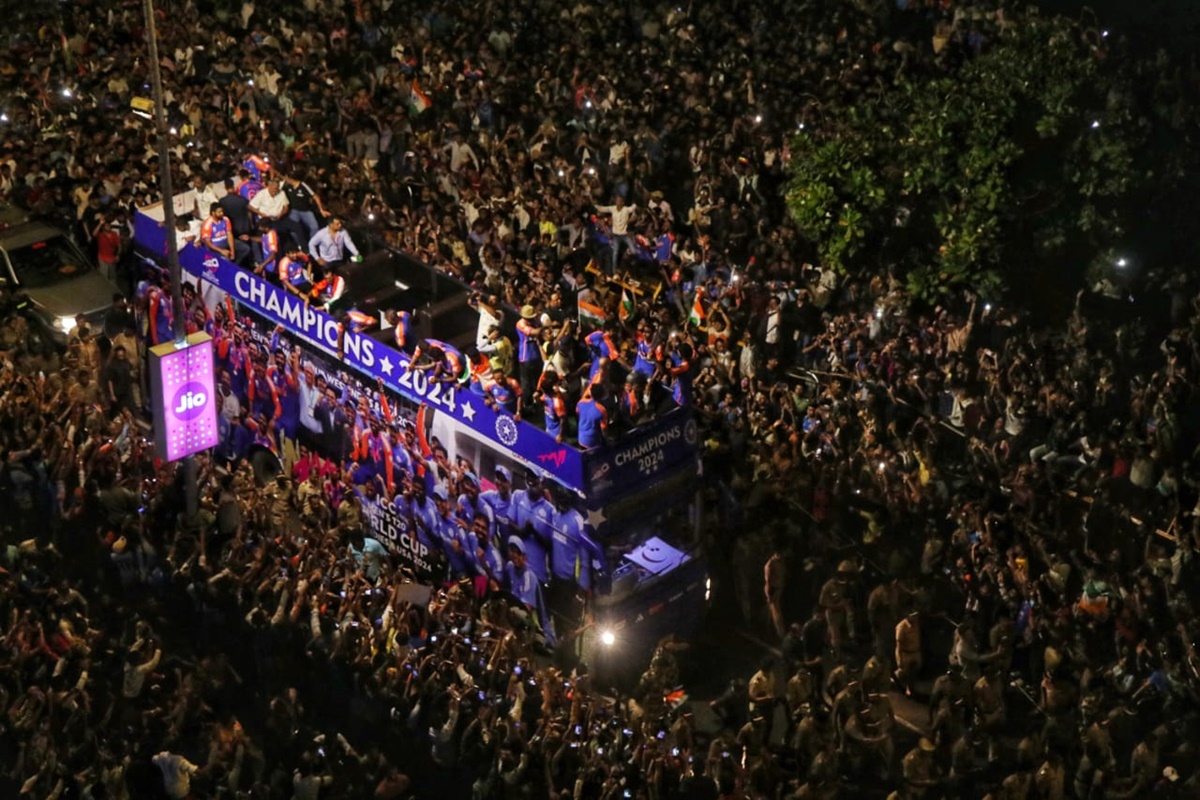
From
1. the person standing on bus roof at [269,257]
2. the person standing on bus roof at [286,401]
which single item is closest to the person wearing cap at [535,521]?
the person standing on bus roof at [286,401]

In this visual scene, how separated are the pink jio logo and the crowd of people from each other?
4.30ft

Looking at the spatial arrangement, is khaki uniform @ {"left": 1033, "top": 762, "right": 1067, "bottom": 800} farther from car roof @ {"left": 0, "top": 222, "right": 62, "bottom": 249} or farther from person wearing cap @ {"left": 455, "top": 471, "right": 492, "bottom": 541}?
car roof @ {"left": 0, "top": 222, "right": 62, "bottom": 249}

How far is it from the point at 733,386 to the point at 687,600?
4432 mm

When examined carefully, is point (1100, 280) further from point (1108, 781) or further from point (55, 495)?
point (55, 495)

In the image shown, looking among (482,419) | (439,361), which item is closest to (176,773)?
(482,419)

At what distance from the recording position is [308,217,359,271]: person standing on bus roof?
22.8m

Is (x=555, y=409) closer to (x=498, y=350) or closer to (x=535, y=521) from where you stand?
(x=535, y=521)

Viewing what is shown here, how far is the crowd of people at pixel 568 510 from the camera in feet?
62.1

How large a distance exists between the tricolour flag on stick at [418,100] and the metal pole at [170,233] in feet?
32.7

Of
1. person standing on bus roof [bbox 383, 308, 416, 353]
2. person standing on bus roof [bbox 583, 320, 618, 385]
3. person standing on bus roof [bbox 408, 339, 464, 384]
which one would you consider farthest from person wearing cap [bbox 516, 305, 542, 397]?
person standing on bus roof [bbox 383, 308, 416, 353]

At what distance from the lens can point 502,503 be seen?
2020 cm

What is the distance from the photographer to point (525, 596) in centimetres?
2053

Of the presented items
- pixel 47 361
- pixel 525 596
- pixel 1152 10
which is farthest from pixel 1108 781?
pixel 1152 10

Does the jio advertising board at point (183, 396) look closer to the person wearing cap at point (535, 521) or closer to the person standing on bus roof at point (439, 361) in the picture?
the person standing on bus roof at point (439, 361)
